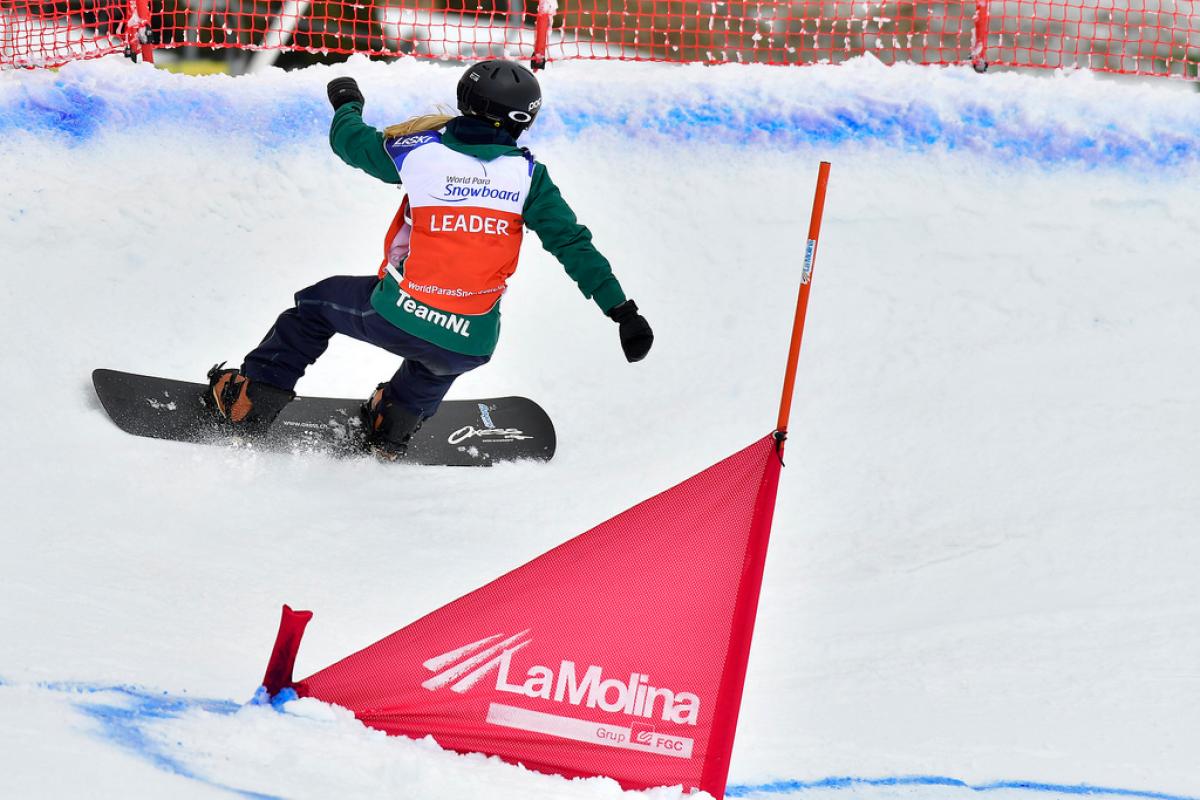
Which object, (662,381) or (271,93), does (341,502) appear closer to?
(662,381)

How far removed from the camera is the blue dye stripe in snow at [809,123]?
630cm

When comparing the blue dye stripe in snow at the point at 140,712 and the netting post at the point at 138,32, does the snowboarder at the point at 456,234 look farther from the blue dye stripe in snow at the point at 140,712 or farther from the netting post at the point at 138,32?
the netting post at the point at 138,32

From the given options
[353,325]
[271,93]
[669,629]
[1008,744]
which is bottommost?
[1008,744]

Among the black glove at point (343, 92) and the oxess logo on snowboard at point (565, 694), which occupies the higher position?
the black glove at point (343, 92)

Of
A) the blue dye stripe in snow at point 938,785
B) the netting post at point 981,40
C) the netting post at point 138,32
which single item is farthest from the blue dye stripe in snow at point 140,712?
the netting post at point 981,40

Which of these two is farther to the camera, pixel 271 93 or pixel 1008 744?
pixel 271 93

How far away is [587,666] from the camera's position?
9.94 ft

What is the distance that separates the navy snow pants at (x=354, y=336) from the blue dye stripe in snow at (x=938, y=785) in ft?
5.95

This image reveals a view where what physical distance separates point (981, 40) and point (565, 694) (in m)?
5.01

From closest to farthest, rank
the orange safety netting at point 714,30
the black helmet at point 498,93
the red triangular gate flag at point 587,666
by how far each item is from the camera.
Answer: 1. the red triangular gate flag at point 587,666
2. the black helmet at point 498,93
3. the orange safety netting at point 714,30

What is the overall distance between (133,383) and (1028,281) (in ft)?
12.5

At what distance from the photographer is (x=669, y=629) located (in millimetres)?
3076

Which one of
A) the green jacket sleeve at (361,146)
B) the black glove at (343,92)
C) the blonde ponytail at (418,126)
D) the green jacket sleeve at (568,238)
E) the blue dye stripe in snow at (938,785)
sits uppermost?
the black glove at (343,92)

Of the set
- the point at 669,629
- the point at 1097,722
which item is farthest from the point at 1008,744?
the point at 669,629
